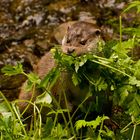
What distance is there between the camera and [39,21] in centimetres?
805

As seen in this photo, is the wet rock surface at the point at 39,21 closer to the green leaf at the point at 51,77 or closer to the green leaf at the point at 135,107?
the green leaf at the point at 51,77

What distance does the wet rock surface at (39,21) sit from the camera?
7219mm

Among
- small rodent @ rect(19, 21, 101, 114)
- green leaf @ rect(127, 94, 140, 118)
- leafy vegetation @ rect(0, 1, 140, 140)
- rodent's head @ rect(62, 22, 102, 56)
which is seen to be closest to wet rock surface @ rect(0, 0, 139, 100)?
small rodent @ rect(19, 21, 101, 114)

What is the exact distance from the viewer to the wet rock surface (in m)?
7.22

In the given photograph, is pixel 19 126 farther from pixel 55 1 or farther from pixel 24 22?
pixel 55 1

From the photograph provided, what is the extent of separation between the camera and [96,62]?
3223 mm

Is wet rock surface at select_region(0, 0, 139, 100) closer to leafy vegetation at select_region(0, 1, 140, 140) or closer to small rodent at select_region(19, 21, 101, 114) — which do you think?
small rodent at select_region(19, 21, 101, 114)

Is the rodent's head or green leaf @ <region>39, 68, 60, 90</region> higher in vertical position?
green leaf @ <region>39, 68, 60, 90</region>

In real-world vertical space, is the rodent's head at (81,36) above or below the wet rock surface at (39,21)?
above

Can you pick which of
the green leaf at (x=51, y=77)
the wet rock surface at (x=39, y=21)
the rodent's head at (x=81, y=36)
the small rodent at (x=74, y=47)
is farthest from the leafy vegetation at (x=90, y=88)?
the wet rock surface at (x=39, y=21)

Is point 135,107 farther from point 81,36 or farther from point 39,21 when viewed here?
point 39,21

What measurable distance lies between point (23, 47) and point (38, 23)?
813 mm

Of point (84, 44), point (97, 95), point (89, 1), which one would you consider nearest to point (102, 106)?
point (97, 95)

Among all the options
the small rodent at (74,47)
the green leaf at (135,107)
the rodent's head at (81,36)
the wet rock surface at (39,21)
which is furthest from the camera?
the wet rock surface at (39,21)
